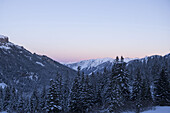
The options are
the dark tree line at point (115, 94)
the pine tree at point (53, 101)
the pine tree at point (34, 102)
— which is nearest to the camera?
the dark tree line at point (115, 94)

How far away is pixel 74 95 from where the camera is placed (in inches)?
1244

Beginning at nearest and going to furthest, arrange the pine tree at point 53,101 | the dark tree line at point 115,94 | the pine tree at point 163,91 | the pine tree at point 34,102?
the dark tree line at point 115,94
the pine tree at point 53,101
the pine tree at point 163,91
the pine tree at point 34,102

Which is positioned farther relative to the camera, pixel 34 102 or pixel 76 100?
pixel 34 102

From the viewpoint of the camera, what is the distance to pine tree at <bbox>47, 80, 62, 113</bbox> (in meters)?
28.1

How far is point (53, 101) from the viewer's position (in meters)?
28.5

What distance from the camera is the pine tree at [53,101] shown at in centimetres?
2809

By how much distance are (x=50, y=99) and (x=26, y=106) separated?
33.1m

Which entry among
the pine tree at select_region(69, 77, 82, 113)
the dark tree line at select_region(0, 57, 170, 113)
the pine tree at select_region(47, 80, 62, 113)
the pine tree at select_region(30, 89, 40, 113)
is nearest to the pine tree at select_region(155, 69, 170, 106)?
the dark tree line at select_region(0, 57, 170, 113)

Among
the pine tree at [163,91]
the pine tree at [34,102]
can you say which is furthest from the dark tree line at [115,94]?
the pine tree at [34,102]

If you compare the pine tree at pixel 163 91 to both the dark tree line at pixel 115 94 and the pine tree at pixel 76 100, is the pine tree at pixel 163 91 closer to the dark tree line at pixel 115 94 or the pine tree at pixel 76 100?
the dark tree line at pixel 115 94

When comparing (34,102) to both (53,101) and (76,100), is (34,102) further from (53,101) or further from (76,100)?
(53,101)

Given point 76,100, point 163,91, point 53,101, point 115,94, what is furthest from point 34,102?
point 163,91

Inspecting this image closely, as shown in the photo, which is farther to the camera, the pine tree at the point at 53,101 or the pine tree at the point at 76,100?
the pine tree at the point at 76,100

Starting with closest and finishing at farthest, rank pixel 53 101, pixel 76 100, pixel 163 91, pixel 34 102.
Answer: pixel 53 101
pixel 76 100
pixel 163 91
pixel 34 102
